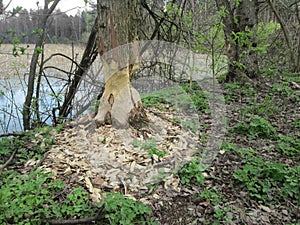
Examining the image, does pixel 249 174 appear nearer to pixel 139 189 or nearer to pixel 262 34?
pixel 139 189

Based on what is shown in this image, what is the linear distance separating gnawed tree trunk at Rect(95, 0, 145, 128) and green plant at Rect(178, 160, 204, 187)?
752mm

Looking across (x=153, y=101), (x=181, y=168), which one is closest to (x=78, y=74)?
(x=153, y=101)

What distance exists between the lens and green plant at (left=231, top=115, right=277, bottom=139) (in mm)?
3097

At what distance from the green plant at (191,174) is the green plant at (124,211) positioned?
1.64 feet

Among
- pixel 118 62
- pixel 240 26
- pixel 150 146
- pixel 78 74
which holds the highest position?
pixel 240 26

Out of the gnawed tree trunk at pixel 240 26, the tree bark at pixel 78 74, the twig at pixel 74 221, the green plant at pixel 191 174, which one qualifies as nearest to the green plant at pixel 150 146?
the green plant at pixel 191 174

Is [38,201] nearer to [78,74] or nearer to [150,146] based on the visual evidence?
[150,146]

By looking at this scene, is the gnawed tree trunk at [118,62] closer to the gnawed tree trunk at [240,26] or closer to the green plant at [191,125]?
the green plant at [191,125]

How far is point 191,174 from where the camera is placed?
227 centimetres

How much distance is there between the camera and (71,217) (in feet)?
5.80

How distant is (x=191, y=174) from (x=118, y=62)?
1219mm

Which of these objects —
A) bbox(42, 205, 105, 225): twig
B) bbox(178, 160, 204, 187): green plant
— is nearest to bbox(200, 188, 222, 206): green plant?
bbox(178, 160, 204, 187): green plant

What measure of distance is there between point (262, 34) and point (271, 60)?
2.62m

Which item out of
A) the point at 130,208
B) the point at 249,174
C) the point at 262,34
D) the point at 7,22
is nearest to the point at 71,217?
the point at 130,208
